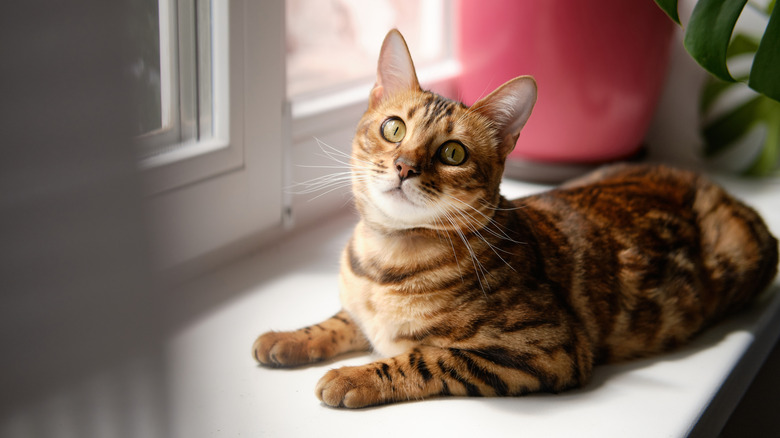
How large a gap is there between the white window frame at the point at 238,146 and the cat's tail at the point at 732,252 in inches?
35.2

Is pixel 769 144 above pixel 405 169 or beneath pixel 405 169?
beneath

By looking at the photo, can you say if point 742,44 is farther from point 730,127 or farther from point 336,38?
point 336,38

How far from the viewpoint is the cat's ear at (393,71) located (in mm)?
1013

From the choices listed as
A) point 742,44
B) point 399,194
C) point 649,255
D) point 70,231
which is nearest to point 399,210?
point 399,194

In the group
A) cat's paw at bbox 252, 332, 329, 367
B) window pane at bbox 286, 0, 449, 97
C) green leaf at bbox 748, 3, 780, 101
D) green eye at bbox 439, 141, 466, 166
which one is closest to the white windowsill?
cat's paw at bbox 252, 332, 329, 367

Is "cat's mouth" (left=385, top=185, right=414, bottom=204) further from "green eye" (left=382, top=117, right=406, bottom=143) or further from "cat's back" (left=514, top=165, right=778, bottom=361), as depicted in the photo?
A: "cat's back" (left=514, top=165, right=778, bottom=361)

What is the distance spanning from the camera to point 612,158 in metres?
1.89

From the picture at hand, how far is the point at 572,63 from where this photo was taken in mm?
1676

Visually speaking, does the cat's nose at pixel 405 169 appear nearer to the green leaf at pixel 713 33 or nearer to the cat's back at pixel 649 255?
the cat's back at pixel 649 255

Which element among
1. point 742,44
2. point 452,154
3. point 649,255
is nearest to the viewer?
point 452,154

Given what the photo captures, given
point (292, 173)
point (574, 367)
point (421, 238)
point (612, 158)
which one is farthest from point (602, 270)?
point (612, 158)

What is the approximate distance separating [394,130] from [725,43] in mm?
479

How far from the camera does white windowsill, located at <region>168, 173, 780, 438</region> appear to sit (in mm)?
873

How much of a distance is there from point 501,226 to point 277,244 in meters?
0.64
